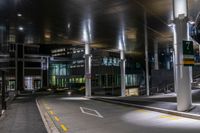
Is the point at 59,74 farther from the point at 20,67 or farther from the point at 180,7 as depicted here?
the point at 180,7

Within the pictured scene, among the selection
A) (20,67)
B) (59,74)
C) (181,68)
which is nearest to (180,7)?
(181,68)

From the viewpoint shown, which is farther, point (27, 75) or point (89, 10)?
point (27, 75)

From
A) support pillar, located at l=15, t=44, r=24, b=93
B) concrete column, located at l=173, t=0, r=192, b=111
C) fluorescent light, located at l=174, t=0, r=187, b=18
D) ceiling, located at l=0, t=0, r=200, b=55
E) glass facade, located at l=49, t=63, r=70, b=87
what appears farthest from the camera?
glass facade, located at l=49, t=63, r=70, b=87

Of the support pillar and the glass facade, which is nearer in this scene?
the support pillar

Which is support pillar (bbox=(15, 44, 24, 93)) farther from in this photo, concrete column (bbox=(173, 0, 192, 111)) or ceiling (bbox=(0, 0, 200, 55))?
concrete column (bbox=(173, 0, 192, 111))

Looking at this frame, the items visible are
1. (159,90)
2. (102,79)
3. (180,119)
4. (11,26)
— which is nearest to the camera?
(180,119)

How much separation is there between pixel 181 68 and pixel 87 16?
977 cm

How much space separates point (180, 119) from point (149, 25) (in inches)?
593

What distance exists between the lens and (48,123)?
13.8 m

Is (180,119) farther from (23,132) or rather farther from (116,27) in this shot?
(116,27)

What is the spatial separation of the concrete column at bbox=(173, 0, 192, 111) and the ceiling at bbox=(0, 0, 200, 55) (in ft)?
12.9

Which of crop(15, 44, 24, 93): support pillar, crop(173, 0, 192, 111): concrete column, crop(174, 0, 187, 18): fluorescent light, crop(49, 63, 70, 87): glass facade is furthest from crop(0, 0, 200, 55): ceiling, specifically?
crop(49, 63, 70, 87): glass facade

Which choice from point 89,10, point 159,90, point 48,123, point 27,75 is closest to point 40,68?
point 27,75

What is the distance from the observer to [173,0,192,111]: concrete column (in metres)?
14.5
